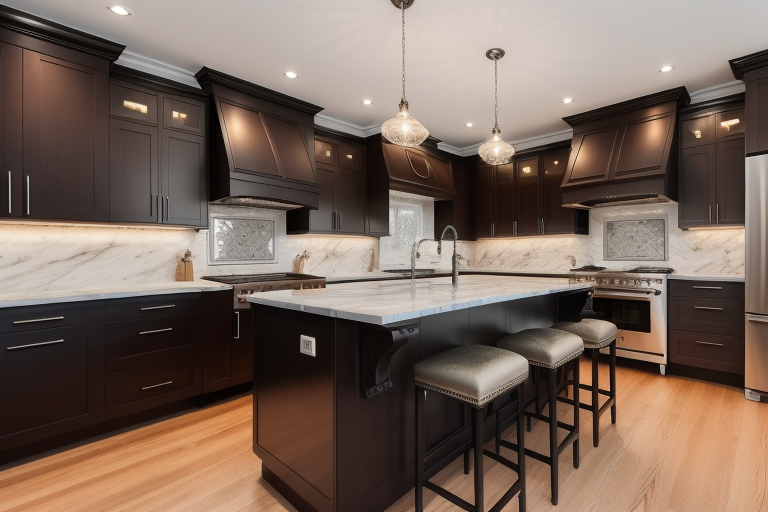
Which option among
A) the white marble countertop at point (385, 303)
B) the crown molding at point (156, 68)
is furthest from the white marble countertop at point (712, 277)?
the crown molding at point (156, 68)

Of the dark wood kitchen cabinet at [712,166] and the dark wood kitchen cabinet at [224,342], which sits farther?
the dark wood kitchen cabinet at [712,166]

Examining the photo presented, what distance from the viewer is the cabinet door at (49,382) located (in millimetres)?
2113

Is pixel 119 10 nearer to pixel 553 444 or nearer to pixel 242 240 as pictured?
pixel 242 240

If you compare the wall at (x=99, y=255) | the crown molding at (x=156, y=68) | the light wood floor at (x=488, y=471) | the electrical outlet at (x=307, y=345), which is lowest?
the light wood floor at (x=488, y=471)

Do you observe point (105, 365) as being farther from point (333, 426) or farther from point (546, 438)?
point (546, 438)

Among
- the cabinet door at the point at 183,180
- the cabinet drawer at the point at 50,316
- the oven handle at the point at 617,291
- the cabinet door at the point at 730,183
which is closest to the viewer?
the cabinet drawer at the point at 50,316

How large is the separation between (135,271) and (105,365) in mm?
928

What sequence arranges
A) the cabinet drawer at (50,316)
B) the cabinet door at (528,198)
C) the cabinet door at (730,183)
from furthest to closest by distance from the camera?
the cabinet door at (528,198)
the cabinet door at (730,183)
the cabinet drawer at (50,316)

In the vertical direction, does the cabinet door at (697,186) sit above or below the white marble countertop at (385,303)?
above

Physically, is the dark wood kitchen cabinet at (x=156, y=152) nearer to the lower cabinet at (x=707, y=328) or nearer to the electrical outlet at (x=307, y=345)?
the electrical outlet at (x=307, y=345)

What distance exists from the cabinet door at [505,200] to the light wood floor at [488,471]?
2.99 meters

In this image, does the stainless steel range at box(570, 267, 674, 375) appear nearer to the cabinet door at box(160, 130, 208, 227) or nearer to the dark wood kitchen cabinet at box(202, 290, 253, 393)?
the dark wood kitchen cabinet at box(202, 290, 253, 393)

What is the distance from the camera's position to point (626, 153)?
3.84 metres

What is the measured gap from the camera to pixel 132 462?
216 cm
